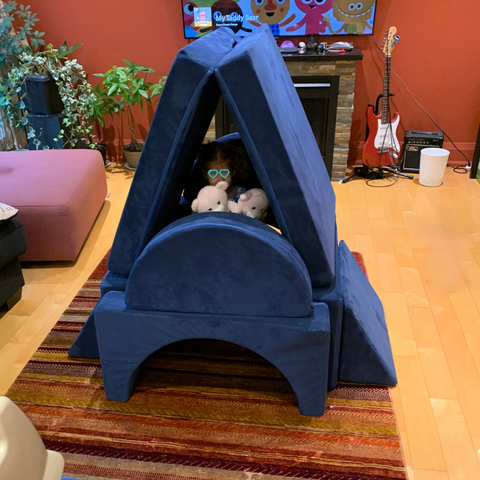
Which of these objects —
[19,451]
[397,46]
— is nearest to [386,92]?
[397,46]

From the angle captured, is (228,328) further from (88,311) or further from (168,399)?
(88,311)

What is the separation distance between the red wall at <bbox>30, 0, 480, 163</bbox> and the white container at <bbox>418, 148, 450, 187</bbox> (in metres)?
0.44

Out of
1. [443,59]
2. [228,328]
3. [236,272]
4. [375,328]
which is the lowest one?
[375,328]

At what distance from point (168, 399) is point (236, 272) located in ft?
1.85

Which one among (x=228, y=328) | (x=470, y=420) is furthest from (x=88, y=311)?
(x=470, y=420)

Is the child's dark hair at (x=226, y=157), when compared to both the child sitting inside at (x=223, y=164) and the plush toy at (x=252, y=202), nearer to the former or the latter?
the child sitting inside at (x=223, y=164)

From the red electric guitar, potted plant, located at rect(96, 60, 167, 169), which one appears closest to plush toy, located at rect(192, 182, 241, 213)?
potted plant, located at rect(96, 60, 167, 169)

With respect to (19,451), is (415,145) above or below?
below

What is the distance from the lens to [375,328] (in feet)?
5.71

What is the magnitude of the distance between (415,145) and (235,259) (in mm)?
2668

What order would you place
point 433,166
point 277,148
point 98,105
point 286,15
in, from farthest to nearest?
1. point 98,105
2. point 286,15
3. point 433,166
4. point 277,148

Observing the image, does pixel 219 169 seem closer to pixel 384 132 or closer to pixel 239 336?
pixel 239 336

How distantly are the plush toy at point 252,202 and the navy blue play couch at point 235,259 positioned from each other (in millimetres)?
197

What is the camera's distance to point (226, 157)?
1.70m
